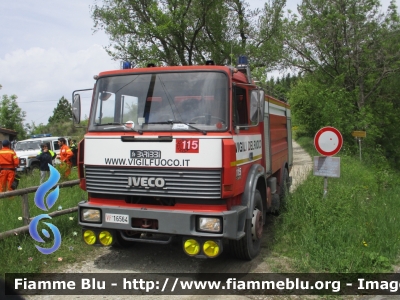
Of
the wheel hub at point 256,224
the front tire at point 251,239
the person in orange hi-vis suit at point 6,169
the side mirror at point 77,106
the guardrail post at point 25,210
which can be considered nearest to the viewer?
the front tire at point 251,239

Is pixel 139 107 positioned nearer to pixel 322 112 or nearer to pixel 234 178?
pixel 234 178

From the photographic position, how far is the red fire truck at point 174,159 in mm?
4625

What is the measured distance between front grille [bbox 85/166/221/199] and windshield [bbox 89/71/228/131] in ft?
1.70

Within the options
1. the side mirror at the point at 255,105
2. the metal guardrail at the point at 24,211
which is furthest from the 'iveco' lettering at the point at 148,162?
the metal guardrail at the point at 24,211

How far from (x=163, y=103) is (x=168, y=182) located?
997mm

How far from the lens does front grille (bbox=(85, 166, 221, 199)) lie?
4.62m

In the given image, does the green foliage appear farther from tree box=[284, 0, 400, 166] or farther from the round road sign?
the round road sign

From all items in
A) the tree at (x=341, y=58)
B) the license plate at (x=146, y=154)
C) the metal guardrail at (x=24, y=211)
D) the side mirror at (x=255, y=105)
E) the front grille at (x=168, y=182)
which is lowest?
the metal guardrail at (x=24, y=211)

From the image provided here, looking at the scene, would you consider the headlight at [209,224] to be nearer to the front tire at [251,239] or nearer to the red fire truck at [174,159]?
the red fire truck at [174,159]

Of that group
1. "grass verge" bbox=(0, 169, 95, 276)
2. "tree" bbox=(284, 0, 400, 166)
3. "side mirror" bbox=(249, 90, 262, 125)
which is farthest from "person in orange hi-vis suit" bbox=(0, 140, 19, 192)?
"tree" bbox=(284, 0, 400, 166)

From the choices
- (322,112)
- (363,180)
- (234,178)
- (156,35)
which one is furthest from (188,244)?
(322,112)

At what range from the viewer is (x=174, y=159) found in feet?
15.4

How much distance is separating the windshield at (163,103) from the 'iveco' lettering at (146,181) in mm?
605

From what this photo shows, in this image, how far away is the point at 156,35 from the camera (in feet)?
54.3
